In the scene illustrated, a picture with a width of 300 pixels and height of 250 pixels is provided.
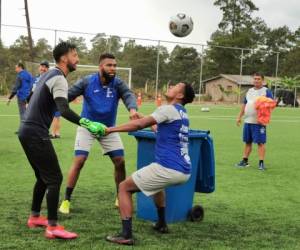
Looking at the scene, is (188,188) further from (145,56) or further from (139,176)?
(145,56)

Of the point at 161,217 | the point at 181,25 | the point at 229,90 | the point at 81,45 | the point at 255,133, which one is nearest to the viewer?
the point at 161,217

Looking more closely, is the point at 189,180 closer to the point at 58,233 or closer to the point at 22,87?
the point at 58,233

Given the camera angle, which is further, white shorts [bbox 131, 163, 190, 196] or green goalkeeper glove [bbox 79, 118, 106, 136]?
white shorts [bbox 131, 163, 190, 196]

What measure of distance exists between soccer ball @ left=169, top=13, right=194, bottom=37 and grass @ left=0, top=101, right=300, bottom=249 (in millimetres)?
9611

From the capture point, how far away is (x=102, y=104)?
6.73 metres

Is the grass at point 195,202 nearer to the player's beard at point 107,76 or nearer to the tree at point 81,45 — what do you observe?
the player's beard at point 107,76

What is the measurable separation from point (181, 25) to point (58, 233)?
16.3m

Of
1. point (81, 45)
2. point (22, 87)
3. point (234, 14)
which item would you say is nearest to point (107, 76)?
point (22, 87)

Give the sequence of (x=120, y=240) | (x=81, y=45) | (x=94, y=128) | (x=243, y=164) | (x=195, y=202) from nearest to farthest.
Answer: (x=94, y=128) < (x=120, y=240) < (x=195, y=202) < (x=243, y=164) < (x=81, y=45)

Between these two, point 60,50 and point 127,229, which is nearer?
point 127,229

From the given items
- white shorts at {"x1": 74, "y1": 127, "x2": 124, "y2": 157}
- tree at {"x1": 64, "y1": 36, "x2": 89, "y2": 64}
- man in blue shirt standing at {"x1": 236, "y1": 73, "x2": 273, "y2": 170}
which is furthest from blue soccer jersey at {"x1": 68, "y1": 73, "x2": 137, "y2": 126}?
tree at {"x1": 64, "y1": 36, "x2": 89, "y2": 64}

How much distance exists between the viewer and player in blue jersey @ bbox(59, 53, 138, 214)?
22.1 feet

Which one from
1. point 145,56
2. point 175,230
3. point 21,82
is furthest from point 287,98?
point 175,230

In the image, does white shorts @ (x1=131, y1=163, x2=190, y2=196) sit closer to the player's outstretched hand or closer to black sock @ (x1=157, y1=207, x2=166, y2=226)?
black sock @ (x1=157, y1=207, x2=166, y2=226)
